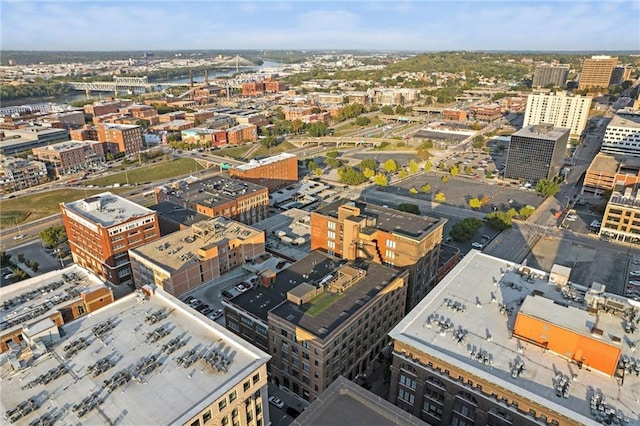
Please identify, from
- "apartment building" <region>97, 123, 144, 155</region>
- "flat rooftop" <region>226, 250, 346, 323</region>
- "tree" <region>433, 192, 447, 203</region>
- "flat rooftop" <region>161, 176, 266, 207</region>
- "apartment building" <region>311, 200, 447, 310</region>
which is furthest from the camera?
"apartment building" <region>97, 123, 144, 155</region>

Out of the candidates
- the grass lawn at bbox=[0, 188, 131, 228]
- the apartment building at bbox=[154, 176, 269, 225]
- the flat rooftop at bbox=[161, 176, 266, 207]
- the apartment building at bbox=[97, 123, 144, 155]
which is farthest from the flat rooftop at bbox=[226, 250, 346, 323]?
the apartment building at bbox=[97, 123, 144, 155]

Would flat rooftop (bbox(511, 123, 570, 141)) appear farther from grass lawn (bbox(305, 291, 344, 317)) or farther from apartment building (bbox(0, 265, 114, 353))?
apartment building (bbox(0, 265, 114, 353))

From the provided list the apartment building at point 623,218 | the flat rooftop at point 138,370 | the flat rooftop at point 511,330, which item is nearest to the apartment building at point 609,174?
the apartment building at point 623,218

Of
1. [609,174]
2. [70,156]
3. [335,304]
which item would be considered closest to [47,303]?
[335,304]

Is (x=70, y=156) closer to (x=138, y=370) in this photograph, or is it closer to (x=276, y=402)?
(x=276, y=402)

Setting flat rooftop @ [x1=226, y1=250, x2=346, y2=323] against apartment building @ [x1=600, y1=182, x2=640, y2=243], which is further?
apartment building @ [x1=600, y1=182, x2=640, y2=243]

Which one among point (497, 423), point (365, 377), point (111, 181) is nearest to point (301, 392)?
point (365, 377)

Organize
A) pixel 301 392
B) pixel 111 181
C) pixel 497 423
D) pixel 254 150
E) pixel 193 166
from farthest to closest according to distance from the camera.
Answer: pixel 254 150 → pixel 193 166 → pixel 111 181 → pixel 301 392 → pixel 497 423

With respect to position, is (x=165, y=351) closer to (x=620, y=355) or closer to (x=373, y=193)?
(x=620, y=355)
